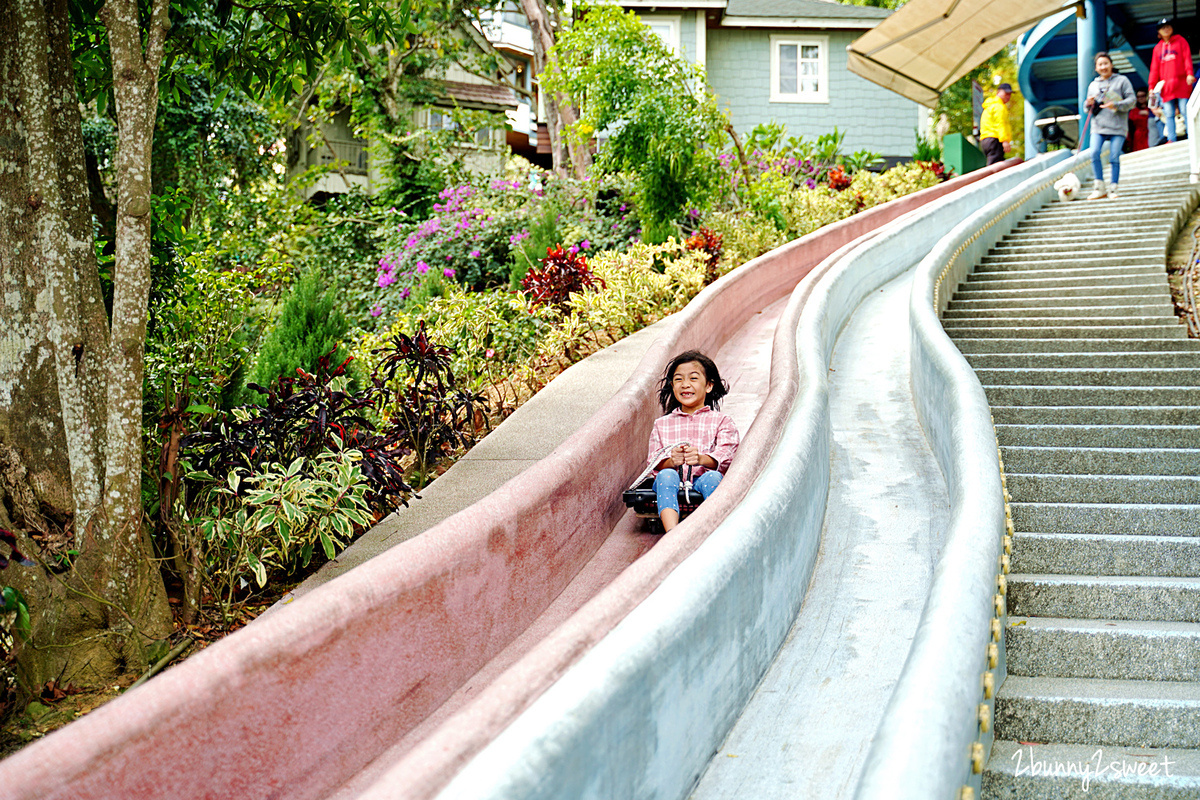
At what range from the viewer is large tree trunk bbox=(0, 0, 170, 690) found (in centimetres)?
384

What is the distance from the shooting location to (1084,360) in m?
7.15

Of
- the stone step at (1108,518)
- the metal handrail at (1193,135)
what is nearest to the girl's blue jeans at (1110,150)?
the metal handrail at (1193,135)

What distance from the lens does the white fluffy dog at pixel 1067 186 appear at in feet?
44.8

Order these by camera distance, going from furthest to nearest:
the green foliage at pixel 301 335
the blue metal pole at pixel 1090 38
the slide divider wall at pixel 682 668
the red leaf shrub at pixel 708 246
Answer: the blue metal pole at pixel 1090 38, the red leaf shrub at pixel 708 246, the green foliage at pixel 301 335, the slide divider wall at pixel 682 668

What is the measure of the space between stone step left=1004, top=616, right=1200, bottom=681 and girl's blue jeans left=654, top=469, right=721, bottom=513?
1450mm

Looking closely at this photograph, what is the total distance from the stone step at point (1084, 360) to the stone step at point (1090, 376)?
0.56ft

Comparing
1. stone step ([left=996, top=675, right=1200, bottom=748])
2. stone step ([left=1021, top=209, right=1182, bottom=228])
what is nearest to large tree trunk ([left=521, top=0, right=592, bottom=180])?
stone step ([left=1021, top=209, right=1182, bottom=228])

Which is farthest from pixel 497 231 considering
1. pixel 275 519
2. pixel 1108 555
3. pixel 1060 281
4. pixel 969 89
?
pixel 969 89

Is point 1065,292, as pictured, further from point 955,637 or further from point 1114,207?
point 955,637

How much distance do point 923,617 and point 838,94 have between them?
69.4 feet

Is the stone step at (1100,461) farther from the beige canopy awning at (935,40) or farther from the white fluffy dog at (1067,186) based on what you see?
the beige canopy awning at (935,40)

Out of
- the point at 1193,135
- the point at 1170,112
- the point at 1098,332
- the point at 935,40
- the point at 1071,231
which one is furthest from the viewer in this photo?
the point at 935,40

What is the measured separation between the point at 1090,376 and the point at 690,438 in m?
3.43

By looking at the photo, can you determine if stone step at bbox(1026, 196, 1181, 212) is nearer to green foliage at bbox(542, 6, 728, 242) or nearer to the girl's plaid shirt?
green foliage at bbox(542, 6, 728, 242)
